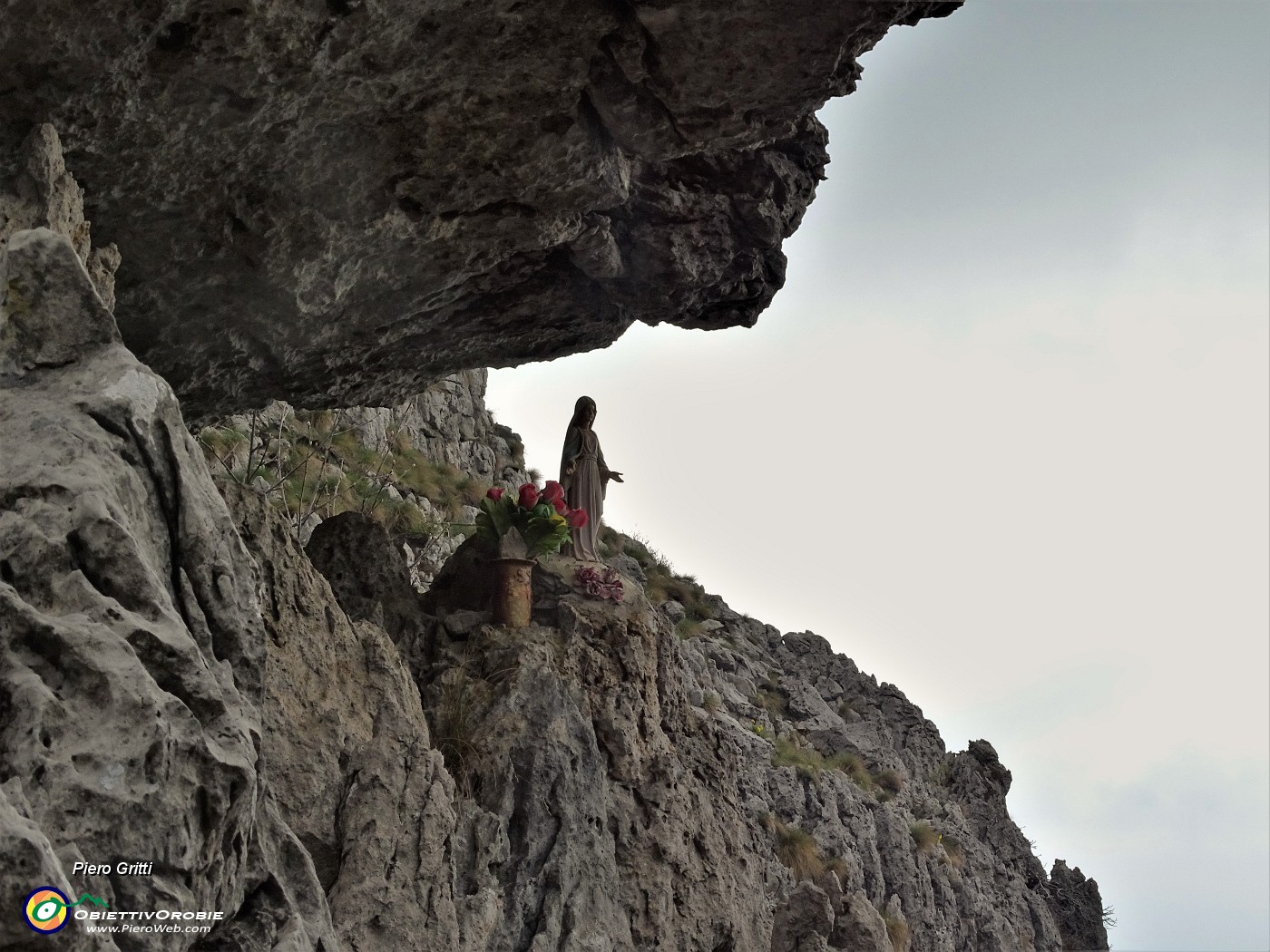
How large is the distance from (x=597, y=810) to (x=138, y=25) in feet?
19.2

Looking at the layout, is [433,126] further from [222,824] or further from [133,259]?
[222,824]

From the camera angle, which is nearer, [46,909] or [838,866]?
[46,909]

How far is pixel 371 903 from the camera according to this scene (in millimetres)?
7137

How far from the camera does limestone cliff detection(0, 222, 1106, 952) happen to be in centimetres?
424

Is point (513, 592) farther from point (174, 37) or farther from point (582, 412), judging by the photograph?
point (174, 37)

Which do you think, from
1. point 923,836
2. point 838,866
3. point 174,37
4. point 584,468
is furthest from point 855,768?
point 174,37

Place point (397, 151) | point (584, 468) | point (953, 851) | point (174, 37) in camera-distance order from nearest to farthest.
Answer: point (174, 37)
point (397, 151)
point (584, 468)
point (953, 851)

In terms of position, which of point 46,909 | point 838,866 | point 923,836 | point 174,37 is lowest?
point 46,909

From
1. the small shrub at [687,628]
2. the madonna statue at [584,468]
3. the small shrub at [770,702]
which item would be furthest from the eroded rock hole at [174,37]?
the small shrub at [687,628]

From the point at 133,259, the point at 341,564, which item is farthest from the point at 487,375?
the point at 133,259

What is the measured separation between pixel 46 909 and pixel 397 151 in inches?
218

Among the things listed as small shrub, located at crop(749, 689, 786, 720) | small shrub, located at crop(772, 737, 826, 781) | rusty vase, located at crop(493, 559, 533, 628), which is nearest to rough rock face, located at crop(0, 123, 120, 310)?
rusty vase, located at crop(493, 559, 533, 628)

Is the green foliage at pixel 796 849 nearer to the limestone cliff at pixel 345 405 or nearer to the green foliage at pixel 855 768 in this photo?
the green foliage at pixel 855 768

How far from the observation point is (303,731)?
7.65m
